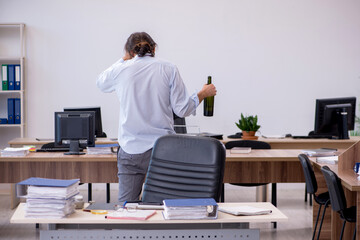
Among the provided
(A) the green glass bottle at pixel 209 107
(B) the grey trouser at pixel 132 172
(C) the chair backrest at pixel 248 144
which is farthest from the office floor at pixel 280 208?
(B) the grey trouser at pixel 132 172

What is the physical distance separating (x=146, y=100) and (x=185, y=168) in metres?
0.64

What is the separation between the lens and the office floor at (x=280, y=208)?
15.3 feet

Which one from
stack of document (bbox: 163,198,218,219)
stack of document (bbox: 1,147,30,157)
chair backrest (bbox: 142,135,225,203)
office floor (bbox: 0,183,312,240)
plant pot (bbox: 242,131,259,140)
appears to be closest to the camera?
stack of document (bbox: 163,198,218,219)

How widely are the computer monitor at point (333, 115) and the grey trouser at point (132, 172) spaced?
278 centimetres

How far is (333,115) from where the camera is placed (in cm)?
550

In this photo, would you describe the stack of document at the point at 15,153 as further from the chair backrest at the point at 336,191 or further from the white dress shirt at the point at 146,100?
the chair backrest at the point at 336,191

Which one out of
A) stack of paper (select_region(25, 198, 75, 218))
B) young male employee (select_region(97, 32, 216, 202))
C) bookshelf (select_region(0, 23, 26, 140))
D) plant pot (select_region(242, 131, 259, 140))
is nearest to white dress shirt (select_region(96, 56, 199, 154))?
young male employee (select_region(97, 32, 216, 202))

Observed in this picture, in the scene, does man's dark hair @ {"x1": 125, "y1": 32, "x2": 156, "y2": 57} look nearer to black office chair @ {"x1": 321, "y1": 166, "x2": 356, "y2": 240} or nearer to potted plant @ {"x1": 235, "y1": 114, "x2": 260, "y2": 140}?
black office chair @ {"x1": 321, "y1": 166, "x2": 356, "y2": 240}

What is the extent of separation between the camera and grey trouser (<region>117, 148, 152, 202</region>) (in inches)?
125

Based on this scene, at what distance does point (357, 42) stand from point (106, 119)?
11.6 ft

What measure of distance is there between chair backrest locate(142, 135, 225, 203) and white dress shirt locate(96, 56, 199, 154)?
393mm

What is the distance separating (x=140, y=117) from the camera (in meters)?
3.19

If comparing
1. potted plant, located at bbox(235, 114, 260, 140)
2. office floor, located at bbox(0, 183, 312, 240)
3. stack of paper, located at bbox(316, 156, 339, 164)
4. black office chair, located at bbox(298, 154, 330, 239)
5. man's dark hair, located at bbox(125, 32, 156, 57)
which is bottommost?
office floor, located at bbox(0, 183, 312, 240)

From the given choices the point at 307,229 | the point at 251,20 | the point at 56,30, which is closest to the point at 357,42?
the point at 251,20
